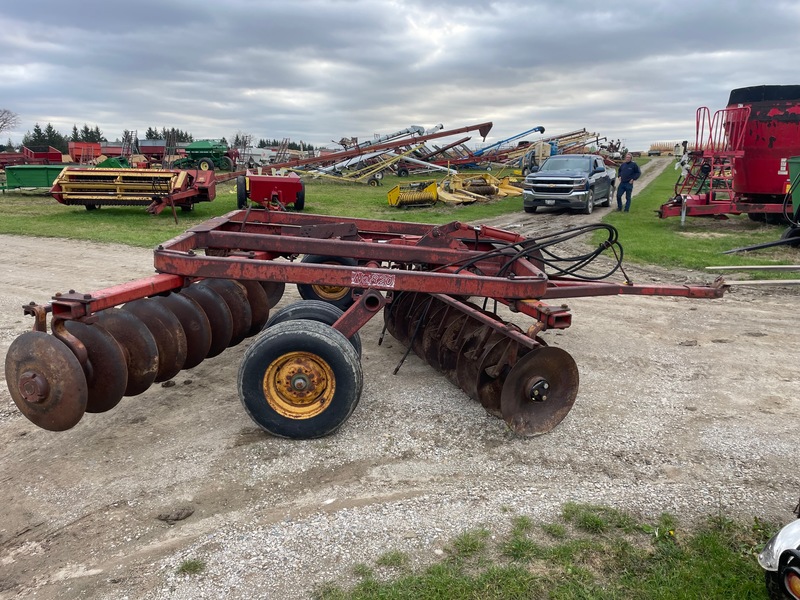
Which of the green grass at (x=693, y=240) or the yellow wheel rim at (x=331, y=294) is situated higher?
the green grass at (x=693, y=240)

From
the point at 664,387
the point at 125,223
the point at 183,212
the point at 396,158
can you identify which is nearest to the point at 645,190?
the point at 396,158

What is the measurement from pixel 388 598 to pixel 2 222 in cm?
1573

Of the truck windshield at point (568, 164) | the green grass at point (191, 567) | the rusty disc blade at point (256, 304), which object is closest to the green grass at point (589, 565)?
the green grass at point (191, 567)

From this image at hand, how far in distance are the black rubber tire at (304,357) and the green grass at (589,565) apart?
1.22 m

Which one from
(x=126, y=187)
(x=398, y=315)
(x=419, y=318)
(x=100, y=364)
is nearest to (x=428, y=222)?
(x=126, y=187)

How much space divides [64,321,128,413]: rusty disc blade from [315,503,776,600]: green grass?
1.72 m

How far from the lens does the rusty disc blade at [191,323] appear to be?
4208 millimetres

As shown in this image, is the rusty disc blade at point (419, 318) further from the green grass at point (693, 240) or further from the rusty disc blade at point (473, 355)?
the green grass at point (693, 240)

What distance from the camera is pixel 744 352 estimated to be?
5.81 meters

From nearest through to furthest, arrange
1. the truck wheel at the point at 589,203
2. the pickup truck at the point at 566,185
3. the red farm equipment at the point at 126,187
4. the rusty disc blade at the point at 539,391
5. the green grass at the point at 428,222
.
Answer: the rusty disc blade at the point at 539,391 < the green grass at the point at 428,222 < the red farm equipment at the point at 126,187 < the pickup truck at the point at 566,185 < the truck wheel at the point at 589,203

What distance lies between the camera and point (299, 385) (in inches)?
153

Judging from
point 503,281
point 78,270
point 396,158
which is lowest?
point 78,270

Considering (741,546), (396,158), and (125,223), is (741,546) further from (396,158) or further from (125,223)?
(396,158)

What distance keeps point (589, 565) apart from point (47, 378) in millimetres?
2920
